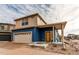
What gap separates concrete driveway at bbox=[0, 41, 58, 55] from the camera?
2.40 metres

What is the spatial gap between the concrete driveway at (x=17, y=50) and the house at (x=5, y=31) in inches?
3.0

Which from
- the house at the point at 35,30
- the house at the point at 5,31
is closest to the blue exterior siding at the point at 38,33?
the house at the point at 35,30

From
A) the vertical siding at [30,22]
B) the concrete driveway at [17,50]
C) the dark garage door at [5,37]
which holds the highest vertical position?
the vertical siding at [30,22]

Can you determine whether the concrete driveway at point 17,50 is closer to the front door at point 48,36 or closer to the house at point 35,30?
the house at point 35,30

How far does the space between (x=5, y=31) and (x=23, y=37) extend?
0.29m

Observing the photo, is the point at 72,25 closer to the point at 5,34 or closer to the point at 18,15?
the point at 18,15

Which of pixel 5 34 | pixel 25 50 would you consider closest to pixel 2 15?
pixel 5 34

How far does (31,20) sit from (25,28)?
151 millimetres

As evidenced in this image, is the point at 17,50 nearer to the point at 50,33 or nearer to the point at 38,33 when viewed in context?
the point at 38,33

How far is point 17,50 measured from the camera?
2418mm

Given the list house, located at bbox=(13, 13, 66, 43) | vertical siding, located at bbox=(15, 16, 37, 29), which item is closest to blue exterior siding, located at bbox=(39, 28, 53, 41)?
house, located at bbox=(13, 13, 66, 43)

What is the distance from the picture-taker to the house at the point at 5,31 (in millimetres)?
2424

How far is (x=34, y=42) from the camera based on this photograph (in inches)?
95.5
